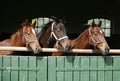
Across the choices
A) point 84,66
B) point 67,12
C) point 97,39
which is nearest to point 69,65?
point 84,66

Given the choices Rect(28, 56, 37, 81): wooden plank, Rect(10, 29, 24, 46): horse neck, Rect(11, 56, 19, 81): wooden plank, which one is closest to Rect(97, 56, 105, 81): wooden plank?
Rect(28, 56, 37, 81): wooden plank

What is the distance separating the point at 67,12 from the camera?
46.5ft

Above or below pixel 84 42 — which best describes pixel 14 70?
below

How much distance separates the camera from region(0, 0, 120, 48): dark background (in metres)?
13.8

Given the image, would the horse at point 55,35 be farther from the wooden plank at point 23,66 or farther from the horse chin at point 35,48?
the wooden plank at point 23,66

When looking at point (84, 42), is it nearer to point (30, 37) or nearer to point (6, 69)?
point (30, 37)

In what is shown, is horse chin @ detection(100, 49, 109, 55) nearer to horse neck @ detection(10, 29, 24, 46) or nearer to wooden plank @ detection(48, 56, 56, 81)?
wooden plank @ detection(48, 56, 56, 81)

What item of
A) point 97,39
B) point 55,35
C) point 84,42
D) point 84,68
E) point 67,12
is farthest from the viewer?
point 67,12

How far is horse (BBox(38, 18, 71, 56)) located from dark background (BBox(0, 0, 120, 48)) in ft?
23.6

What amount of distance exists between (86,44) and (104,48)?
2.75ft

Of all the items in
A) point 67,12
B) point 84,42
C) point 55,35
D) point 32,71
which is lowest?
point 32,71

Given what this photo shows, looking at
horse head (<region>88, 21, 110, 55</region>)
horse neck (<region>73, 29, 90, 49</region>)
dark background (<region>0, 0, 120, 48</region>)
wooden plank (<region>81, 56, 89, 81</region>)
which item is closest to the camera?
wooden plank (<region>81, 56, 89, 81</region>)

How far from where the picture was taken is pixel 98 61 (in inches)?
185

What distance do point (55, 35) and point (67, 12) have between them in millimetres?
8252
